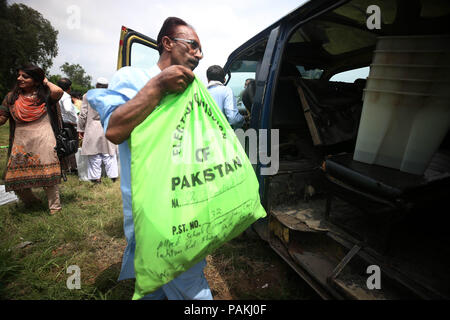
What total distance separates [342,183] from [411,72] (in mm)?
820

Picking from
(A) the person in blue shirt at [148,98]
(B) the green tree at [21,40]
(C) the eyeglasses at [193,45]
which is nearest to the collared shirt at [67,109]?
(A) the person in blue shirt at [148,98]

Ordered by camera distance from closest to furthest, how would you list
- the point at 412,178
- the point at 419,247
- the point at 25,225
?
the point at 412,178 < the point at 419,247 < the point at 25,225

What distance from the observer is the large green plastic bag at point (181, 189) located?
0.89m

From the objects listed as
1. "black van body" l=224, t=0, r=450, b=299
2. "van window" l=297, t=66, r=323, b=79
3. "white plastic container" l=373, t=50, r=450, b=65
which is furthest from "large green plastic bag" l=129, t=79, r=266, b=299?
"van window" l=297, t=66, r=323, b=79

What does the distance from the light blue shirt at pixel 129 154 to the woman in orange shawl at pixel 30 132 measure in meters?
2.41

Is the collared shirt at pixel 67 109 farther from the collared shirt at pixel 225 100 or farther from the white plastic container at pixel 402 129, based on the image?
the white plastic container at pixel 402 129

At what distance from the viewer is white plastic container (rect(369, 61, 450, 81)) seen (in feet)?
4.03

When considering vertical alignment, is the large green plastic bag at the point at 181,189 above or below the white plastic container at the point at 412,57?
below

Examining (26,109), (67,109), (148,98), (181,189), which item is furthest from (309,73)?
(67,109)

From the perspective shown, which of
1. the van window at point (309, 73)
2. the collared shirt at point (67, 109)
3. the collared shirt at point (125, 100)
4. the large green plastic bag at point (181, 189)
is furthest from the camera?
the collared shirt at point (67, 109)
